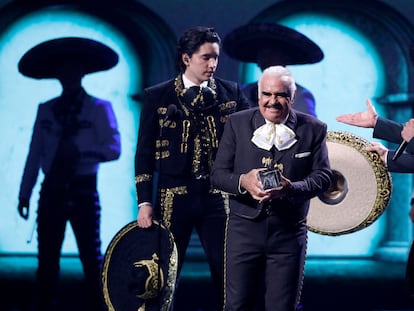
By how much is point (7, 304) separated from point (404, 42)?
138 inches

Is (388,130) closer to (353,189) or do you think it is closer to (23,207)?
(353,189)

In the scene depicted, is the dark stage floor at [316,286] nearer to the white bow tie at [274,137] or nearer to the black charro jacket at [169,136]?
the black charro jacket at [169,136]

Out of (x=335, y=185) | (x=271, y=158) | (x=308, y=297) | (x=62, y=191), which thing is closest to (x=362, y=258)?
(x=308, y=297)

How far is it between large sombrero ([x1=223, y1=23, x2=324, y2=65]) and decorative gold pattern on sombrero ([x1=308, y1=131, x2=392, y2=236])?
134 centimetres

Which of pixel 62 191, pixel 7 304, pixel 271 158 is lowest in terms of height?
pixel 7 304

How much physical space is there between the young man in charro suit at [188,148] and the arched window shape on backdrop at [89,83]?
5.26 ft

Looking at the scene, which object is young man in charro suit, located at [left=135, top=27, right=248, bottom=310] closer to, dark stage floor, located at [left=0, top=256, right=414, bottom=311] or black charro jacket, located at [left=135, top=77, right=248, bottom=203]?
black charro jacket, located at [left=135, top=77, right=248, bottom=203]

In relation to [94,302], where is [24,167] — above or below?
above

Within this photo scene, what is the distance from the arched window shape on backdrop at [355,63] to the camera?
6371 millimetres

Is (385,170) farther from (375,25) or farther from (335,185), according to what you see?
(375,25)

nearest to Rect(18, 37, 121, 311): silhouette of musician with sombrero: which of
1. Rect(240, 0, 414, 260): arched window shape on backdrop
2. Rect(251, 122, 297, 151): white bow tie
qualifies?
Rect(240, 0, 414, 260): arched window shape on backdrop

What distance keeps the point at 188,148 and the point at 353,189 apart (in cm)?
102

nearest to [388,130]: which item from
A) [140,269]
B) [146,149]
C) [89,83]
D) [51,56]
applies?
[146,149]

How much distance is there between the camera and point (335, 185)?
499 cm
